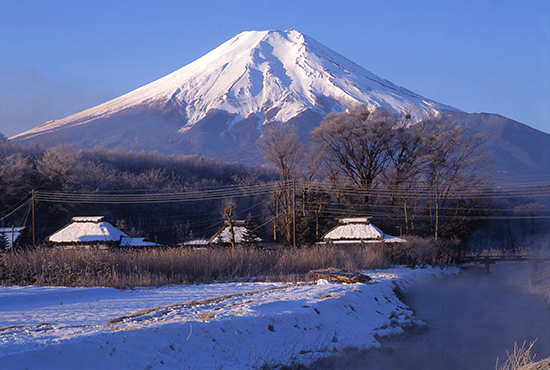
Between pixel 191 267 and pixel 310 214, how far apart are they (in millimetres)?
28169

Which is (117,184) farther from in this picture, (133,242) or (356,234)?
(356,234)

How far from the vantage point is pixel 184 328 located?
7.02m

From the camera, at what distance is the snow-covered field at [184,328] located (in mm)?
5766

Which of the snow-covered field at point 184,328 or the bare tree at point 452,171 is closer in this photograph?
the snow-covered field at point 184,328

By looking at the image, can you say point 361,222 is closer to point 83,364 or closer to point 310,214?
point 310,214

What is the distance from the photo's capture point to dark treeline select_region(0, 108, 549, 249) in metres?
45.9

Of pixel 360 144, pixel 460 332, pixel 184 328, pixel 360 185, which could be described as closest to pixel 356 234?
pixel 360 185

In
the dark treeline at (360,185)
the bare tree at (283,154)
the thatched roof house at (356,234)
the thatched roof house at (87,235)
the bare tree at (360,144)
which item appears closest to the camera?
the thatched roof house at (356,234)

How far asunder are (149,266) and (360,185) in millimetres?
31341

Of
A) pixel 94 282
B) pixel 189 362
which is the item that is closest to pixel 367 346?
pixel 189 362

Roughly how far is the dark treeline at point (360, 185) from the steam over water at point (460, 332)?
68.9ft

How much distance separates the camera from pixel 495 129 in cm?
14412

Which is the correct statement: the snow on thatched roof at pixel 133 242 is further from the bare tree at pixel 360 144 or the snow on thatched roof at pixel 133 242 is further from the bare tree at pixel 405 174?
the bare tree at pixel 405 174

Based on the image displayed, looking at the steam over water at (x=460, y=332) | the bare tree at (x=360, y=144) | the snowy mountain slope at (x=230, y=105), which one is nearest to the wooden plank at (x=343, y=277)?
the steam over water at (x=460, y=332)
